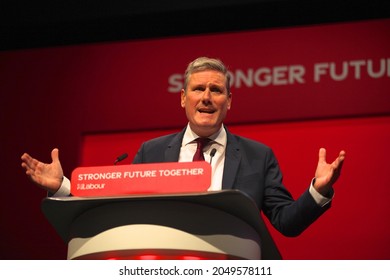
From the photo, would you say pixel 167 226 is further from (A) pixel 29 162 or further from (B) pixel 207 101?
(B) pixel 207 101

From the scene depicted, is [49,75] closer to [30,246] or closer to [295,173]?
[30,246]

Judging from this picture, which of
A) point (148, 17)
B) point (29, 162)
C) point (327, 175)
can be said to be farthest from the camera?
point (148, 17)

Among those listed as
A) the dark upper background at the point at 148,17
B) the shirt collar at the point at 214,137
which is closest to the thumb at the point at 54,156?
the shirt collar at the point at 214,137

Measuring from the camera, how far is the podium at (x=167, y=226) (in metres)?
1.44

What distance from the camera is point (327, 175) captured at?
1718 millimetres

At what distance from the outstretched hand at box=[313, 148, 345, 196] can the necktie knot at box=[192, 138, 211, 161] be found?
1.68 feet

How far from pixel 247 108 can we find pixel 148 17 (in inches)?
33.7

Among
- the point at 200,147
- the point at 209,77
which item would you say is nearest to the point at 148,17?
the point at 209,77

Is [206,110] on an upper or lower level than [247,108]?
lower

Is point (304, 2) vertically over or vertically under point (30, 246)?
over

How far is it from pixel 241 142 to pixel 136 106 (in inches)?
73.0
